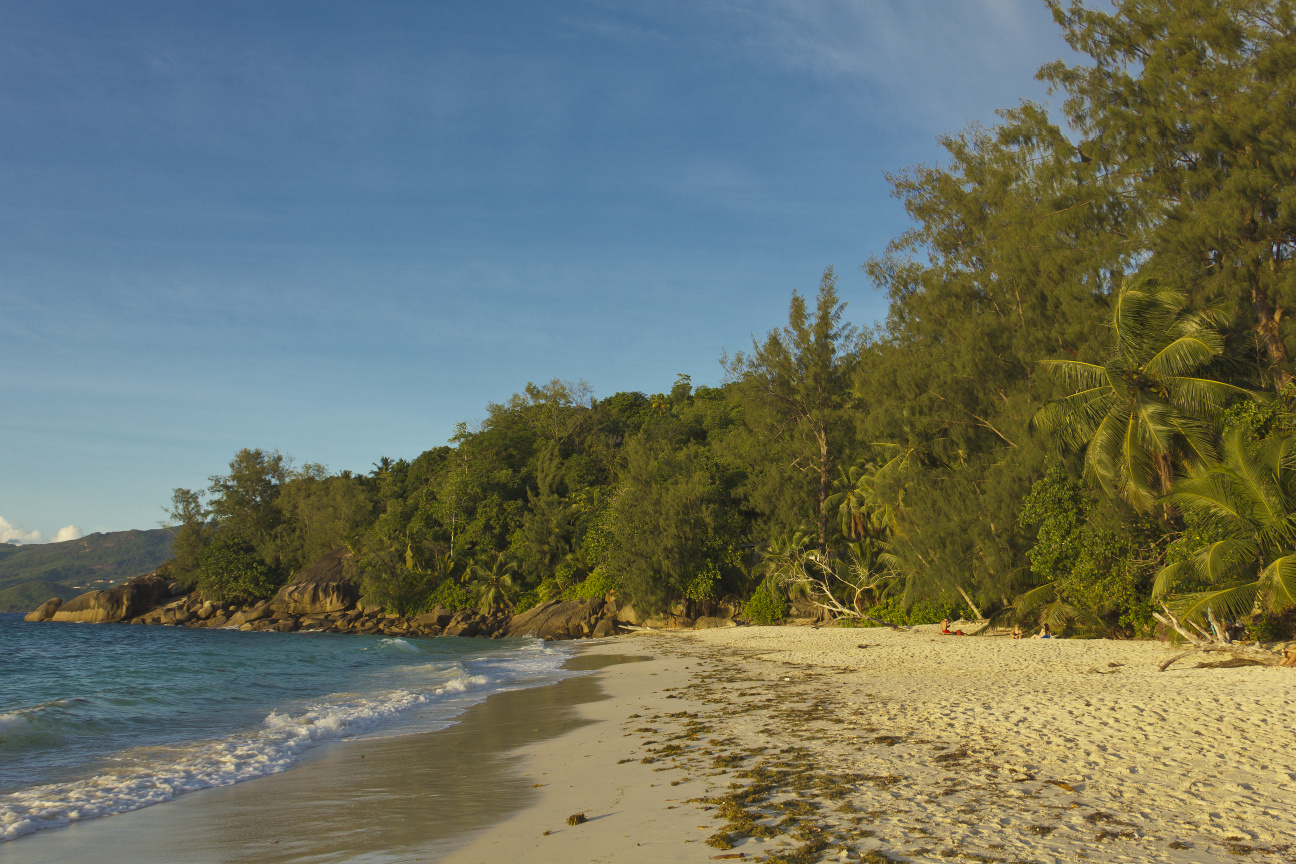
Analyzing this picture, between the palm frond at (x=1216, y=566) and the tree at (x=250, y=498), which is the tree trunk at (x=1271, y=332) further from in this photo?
the tree at (x=250, y=498)

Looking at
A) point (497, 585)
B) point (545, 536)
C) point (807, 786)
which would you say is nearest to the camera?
point (807, 786)

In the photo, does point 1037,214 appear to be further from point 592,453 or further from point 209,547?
point 209,547

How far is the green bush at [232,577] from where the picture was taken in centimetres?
6112

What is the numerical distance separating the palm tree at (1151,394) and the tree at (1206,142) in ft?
6.59

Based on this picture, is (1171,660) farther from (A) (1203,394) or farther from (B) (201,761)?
(B) (201,761)

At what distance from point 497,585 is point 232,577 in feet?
100

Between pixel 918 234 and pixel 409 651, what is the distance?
27.3 metres

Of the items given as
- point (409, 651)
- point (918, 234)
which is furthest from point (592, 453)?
point (918, 234)

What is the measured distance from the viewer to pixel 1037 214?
22.3 m

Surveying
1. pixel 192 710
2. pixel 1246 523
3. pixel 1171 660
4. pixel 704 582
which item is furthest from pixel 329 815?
pixel 704 582

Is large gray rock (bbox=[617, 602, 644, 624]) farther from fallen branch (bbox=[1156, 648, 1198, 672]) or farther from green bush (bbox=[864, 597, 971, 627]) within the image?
fallen branch (bbox=[1156, 648, 1198, 672])

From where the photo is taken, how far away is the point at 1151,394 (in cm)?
1738

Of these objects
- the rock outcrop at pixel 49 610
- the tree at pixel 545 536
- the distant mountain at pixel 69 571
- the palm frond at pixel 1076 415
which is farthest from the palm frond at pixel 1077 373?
the distant mountain at pixel 69 571

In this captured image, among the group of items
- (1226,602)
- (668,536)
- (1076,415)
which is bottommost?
(1226,602)
